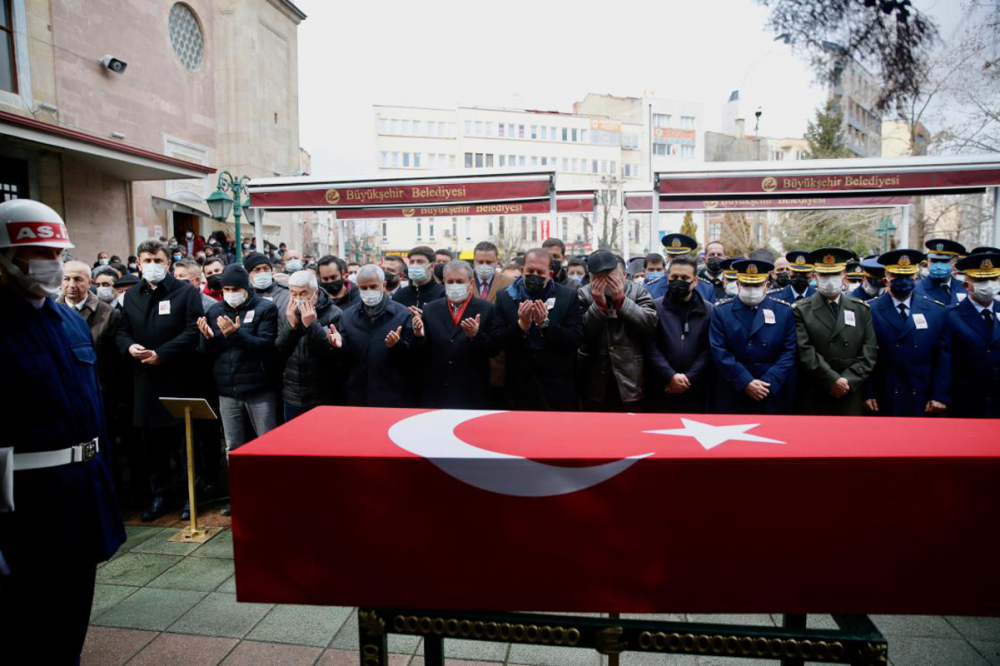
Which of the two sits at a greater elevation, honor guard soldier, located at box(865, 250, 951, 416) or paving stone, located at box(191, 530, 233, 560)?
honor guard soldier, located at box(865, 250, 951, 416)

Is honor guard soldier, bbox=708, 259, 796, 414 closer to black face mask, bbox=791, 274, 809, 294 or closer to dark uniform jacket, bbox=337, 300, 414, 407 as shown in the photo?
dark uniform jacket, bbox=337, 300, 414, 407

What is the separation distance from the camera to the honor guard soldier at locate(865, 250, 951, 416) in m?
4.99

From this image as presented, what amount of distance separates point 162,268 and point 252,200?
6040 millimetres

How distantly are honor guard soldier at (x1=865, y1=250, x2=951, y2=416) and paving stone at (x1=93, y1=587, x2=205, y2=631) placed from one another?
538 cm

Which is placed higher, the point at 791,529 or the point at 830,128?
the point at 830,128

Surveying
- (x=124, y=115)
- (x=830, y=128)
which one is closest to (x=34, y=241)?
(x=124, y=115)

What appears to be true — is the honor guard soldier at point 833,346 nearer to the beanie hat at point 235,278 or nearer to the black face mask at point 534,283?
the black face mask at point 534,283

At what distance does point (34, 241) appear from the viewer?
8.20ft

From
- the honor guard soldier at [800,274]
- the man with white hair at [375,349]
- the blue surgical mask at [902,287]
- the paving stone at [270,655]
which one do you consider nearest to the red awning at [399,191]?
the honor guard soldier at [800,274]

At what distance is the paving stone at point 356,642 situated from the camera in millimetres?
3289

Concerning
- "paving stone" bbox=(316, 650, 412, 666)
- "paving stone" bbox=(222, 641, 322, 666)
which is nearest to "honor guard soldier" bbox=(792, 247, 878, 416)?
"paving stone" bbox=(316, 650, 412, 666)

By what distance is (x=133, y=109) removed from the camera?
1958cm

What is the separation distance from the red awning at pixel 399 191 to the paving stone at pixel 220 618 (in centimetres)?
711

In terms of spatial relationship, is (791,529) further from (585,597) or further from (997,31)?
(997,31)
